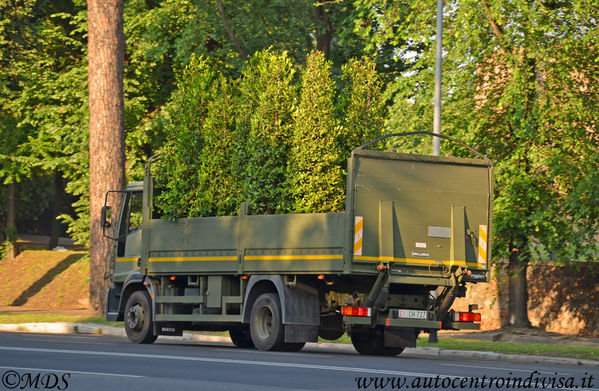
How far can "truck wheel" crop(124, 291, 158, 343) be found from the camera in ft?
66.7

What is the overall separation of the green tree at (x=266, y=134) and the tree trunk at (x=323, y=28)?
42.9 ft

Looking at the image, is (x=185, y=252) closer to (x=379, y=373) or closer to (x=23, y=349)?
(x=23, y=349)

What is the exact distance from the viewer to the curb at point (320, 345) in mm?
19359

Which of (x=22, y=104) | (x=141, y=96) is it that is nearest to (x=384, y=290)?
(x=141, y=96)

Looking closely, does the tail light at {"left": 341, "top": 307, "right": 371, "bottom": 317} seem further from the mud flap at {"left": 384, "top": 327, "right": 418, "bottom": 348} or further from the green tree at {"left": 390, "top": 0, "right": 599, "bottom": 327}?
the green tree at {"left": 390, "top": 0, "right": 599, "bottom": 327}

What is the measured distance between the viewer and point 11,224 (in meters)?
42.4

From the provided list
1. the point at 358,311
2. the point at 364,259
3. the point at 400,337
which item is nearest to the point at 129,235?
the point at 400,337

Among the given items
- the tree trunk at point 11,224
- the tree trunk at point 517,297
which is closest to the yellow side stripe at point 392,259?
the tree trunk at point 517,297

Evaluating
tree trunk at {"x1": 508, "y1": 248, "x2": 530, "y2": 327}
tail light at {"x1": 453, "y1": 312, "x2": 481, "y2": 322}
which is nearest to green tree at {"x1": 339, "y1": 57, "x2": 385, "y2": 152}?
tail light at {"x1": 453, "y1": 312, "x2": 481, "y2": 322}

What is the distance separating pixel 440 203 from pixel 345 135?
136 inches

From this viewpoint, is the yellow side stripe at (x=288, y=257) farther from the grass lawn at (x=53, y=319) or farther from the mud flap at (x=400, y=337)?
the grass lawn at (x=53, y=319)

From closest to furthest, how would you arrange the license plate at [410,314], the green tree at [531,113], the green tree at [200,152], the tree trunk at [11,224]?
1. the license plate at [410,314]
2. the green tree at [200,152]
3. the green tree at [531,113]
4. the tree trunk at [11,224]

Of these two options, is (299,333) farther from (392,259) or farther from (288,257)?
(392,259)

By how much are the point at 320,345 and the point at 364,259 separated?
544 centimetres
